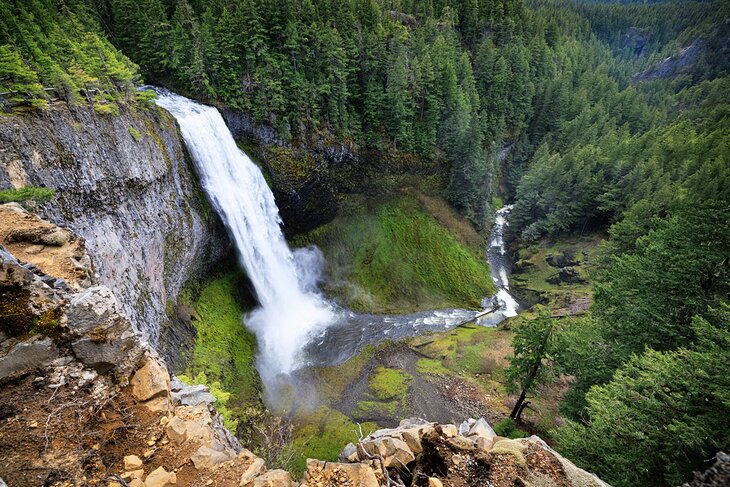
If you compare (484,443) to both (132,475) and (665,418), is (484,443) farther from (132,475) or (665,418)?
(132,475)

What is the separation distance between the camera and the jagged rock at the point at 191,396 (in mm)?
10387

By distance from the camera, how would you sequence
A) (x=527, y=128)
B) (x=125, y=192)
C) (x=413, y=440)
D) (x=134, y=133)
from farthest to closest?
(x=527, y=128) → (x=134, y=133) → (x=125, y=192) → (x=413, y=440)

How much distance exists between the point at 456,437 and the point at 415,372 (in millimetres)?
22489

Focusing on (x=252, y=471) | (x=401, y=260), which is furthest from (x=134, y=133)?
(x=401, y=260)

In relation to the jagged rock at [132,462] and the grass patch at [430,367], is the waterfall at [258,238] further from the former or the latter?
the jagged rock at [132,462]

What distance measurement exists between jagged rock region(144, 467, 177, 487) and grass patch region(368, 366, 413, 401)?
2253cm

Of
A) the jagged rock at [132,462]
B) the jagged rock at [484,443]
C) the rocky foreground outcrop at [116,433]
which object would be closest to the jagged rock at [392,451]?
the rocky foreground outcrop at [116,433]

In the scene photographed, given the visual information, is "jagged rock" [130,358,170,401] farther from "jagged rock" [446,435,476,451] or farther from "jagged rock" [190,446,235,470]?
"jagged rock" [446,435,476,451]

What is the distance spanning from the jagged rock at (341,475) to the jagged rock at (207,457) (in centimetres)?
205

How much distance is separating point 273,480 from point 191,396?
15.8 feet

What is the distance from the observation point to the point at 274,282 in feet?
118

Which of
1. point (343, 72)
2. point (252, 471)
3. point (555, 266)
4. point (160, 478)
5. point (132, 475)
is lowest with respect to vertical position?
point (555, 266)

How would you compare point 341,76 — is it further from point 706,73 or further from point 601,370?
point 706,73

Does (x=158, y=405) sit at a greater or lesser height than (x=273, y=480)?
greater
